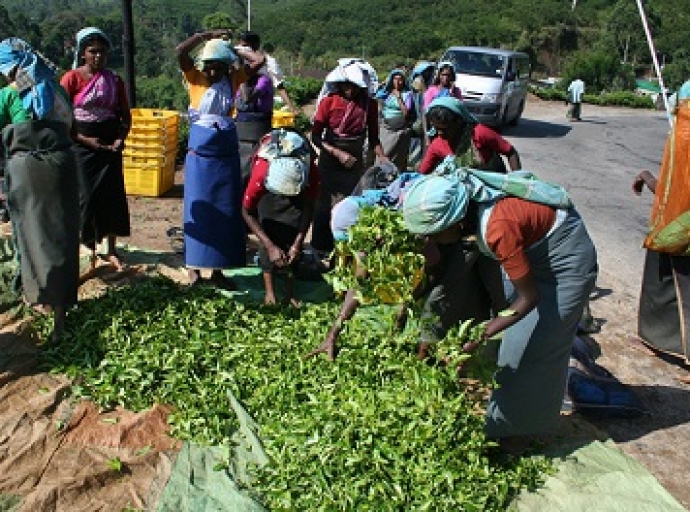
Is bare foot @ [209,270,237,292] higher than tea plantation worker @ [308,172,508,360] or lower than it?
lower

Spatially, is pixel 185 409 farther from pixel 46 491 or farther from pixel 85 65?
pixel 85 65

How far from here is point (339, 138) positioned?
575 cm

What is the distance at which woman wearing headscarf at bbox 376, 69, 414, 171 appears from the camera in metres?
8.12

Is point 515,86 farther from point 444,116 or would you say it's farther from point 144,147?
point 444,116

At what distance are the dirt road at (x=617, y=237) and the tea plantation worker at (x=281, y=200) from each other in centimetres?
190

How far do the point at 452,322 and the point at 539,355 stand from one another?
0.62m

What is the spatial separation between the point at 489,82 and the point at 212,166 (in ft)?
38.7

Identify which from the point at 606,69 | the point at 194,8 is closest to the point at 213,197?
the point at 606,69

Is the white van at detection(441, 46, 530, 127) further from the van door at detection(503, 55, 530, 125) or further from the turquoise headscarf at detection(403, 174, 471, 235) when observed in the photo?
the turquoise headscarf at detection(403, 174, 471, 235)

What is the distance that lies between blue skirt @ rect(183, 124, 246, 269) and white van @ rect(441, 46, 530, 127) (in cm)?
1076

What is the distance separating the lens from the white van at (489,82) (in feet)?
50.7

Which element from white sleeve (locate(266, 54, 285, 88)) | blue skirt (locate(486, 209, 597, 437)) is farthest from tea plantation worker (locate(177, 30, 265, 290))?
blue skirt (locate(486, 209, 597, 437))

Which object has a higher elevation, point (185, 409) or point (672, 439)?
point (185, 409)

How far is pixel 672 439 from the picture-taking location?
163 inches
